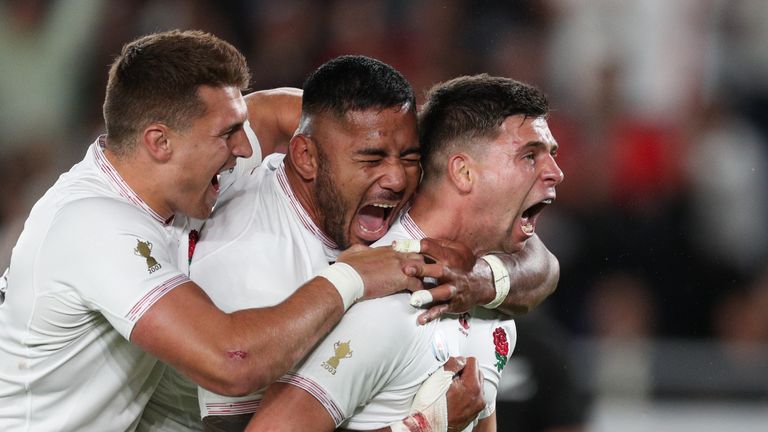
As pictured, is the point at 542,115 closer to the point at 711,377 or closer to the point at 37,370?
the point at 37,370

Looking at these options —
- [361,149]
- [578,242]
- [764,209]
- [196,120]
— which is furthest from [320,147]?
[764,209]

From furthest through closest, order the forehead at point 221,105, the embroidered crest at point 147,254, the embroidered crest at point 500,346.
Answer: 1. the embroidered crest at point 500,346
2. the forehead at point 221,105
3. the embroidered crest at point 147,254

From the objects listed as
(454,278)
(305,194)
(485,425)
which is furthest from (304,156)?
(485,425)

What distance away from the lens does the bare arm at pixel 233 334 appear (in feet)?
8.03

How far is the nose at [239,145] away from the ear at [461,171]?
0.55 meters

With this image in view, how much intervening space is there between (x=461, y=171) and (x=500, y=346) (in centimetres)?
53

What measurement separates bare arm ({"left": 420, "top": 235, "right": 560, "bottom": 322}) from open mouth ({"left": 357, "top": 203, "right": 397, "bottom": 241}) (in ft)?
0.78

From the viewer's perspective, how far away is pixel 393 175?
2852 millimetres

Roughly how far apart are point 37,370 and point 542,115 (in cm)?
152

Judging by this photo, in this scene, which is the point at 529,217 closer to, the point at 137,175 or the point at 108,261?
the point at 137,175

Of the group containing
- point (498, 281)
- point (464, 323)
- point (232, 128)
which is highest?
point (232, 128)

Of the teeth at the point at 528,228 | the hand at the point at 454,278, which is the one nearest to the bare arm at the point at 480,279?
the hand at the point at 454,278

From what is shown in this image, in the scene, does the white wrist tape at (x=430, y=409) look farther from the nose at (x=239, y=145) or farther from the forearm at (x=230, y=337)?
the nose at (x=239, y=145)

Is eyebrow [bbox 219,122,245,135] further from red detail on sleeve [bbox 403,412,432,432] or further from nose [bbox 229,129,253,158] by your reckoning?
red detail on sleeve [bbox 403,412,432,432]
